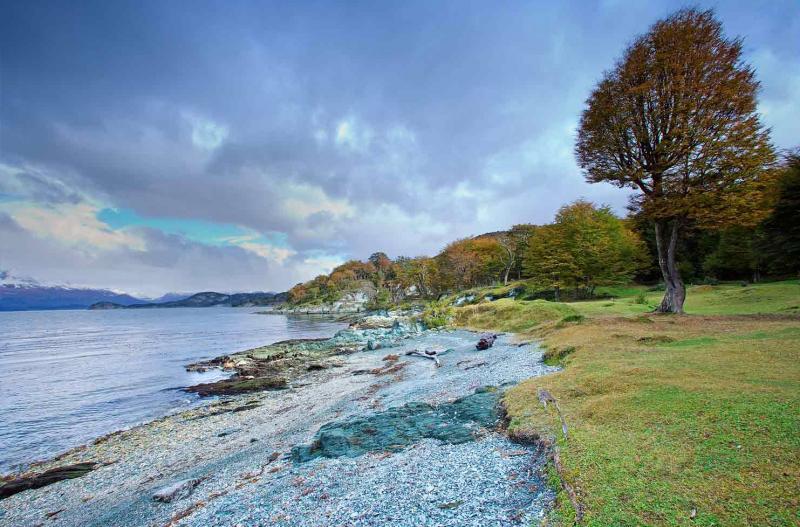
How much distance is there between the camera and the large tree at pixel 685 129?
1978 cm

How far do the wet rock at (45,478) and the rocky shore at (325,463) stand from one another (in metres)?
0.27

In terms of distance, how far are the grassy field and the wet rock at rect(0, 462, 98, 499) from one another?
13.1m

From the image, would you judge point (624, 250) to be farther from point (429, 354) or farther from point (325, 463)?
point (325, 463)

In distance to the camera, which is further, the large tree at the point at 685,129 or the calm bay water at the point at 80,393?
the large tree at the point at 685,129

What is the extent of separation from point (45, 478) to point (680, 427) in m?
16.3

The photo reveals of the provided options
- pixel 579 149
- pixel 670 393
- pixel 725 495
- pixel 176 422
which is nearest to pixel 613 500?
pixel 725 495

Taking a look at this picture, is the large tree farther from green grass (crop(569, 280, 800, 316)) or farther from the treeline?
green grass (crop(569, 280, 800, 316))

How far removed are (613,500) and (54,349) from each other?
196 feet

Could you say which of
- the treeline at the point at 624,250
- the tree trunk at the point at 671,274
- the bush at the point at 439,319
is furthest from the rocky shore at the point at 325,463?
the bush at the point at 439,319

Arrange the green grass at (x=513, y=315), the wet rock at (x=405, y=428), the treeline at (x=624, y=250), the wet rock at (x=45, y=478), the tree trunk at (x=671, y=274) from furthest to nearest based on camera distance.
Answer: the green grass at (x=513, y=315)
the treeline at (x=624, y=250)
the tree trunk at (x=671, y=274)
the wet rock at (x=45, y=478)
the wet rock at (x=405, y=428)

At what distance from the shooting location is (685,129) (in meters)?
20.1

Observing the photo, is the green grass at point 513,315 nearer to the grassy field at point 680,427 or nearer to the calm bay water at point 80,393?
the grassy field at point 680,427

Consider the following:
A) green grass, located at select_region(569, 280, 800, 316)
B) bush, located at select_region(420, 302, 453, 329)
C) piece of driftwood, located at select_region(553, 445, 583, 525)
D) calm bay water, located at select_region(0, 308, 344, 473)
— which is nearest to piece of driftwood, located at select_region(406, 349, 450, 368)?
green grass, located at select_region(569, 280, 800, 316)

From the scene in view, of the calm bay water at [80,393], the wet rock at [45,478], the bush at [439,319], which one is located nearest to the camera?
the wet rock at [45,478]
